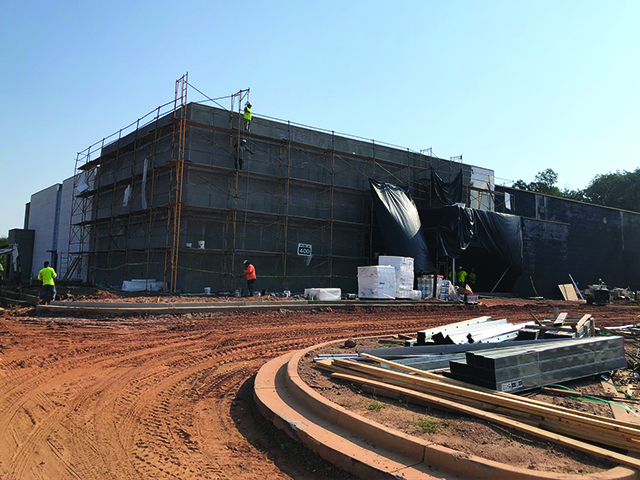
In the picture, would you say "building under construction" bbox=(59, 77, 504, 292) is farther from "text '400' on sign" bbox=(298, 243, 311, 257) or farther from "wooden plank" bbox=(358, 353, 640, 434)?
"wooden plank" bbox=(358, 353, 640, 434)

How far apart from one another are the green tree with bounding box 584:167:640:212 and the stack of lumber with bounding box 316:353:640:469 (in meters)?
59.4

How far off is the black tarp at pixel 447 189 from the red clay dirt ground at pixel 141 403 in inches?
621

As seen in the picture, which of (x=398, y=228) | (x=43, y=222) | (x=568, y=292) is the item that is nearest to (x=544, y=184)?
(x=568, y=292)

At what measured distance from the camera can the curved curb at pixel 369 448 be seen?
297 centimetres

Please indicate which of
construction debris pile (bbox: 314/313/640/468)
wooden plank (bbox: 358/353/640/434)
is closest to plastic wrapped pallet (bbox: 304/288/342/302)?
construction debris pile (bbox: 314/313/640/468)

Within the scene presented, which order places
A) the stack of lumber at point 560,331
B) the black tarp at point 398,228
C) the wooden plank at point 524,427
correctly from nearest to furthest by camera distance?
1. the wooden plank at point 524,427
2. the stack of lumber at point 560,331
3. the black tarp at point 398,228

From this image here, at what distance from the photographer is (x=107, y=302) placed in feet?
41.4

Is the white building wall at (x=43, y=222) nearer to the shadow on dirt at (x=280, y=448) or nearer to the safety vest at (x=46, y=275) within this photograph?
the safety vest at (x=46, y=275)

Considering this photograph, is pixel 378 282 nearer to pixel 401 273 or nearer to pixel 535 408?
pixel 401 273

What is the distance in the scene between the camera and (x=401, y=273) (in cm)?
1839

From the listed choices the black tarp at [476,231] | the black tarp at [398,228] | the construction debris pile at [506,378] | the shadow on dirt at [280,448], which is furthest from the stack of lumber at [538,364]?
the black tarp at [476,231]

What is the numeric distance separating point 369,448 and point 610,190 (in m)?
63.1

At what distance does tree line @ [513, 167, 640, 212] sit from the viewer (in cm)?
5275

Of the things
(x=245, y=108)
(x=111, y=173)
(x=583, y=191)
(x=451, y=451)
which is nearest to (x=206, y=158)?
(x=245, y=108)
